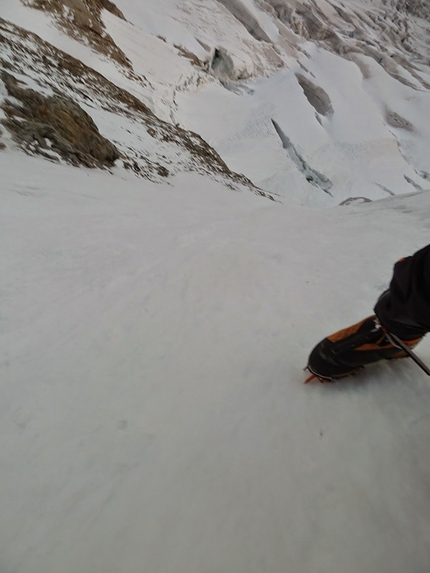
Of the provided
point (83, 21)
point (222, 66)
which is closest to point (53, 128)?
point (83, 21)

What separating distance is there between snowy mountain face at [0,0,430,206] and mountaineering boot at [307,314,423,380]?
5.53 metres

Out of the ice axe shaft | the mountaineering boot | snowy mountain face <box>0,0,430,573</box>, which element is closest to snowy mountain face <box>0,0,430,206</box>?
snowy mountain face <box>0,0,430,573</box>

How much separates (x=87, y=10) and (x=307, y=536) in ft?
73.3

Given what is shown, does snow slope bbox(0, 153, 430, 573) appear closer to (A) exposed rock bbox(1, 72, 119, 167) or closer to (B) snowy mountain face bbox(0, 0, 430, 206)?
(A) exposed rock bbox(1, 72, 119, 167)

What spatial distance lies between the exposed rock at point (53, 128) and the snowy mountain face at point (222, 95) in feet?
0.09

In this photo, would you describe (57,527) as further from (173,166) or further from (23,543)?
(173,166)

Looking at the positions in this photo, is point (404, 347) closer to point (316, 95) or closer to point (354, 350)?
point (354, 350)

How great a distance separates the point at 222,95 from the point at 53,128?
21.4 metres

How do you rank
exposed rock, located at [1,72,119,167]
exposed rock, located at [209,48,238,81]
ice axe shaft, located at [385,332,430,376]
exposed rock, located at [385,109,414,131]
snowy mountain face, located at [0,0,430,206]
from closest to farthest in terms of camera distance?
ice axe shaft, located at [385,332,430,376]
exposed rock, located at [1,72,119,167]
snowy mountain face, located at [0,0,430,206]
exposed rock, located at [209,48,238,81]
exposed rock, located at [385,109,414,131]

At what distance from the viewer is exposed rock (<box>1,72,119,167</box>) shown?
5.01 metres

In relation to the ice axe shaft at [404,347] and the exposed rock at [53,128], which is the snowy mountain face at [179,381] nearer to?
the exposed rock at [53,128]

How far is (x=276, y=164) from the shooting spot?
18453 millimetres

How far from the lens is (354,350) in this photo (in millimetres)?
1556

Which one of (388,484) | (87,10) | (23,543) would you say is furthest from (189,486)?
(87,10)
